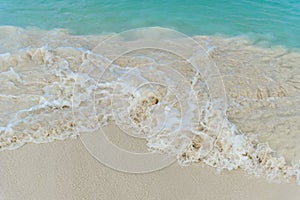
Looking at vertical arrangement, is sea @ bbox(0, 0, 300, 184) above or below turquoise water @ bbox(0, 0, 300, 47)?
below

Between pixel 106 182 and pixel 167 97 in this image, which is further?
pixel 167 97

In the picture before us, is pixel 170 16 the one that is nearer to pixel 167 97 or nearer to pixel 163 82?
pixel 163 82

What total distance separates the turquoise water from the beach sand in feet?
12.0

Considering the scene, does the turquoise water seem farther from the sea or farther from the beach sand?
the beach sand

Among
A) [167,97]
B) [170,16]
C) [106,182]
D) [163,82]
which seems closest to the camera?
[106,182]

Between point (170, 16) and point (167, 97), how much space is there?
11.4 ft

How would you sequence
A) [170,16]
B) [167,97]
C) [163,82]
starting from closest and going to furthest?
1. [167,97]
2. [163,82]
3. [170,16]

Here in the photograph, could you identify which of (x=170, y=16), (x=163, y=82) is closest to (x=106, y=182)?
(x=163, y=82)

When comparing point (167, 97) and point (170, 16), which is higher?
point (170, 16)

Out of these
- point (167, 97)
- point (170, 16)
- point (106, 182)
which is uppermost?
point (170, 16)

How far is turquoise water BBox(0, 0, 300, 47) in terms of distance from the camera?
6.11m

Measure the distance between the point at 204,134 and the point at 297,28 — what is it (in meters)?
4.28

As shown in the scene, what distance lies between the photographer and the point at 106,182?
2689 millimetres

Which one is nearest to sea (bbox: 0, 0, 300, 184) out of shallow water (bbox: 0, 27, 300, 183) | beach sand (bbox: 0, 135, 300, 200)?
shallow water (bbox: 0, 27, 300, 183)
